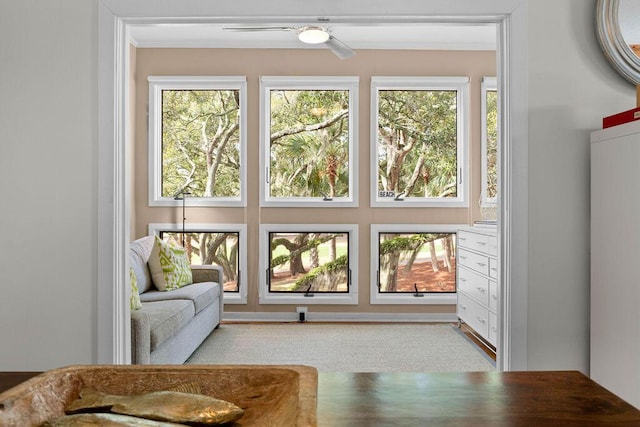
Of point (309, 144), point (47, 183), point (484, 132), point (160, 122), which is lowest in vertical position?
point (47, 183)

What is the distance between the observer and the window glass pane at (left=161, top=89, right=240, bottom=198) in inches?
214

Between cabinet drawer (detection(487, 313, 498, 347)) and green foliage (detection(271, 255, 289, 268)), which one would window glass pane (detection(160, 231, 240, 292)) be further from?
cabinet drawer (detection(487, 313, 498, 347))

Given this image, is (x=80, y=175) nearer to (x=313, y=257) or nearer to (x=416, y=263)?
(x=313, y=257)

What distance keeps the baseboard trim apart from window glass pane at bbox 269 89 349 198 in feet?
3.97

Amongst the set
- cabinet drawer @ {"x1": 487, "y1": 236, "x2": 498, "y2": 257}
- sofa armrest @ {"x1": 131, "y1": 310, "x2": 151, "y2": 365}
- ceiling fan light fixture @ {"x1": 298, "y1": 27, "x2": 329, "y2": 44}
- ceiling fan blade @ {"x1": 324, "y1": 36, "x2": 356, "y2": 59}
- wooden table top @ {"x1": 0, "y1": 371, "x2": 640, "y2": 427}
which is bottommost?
sofa armrest @ {"x1": 131, "y1": 310, "x2": 151, "y2": 365}

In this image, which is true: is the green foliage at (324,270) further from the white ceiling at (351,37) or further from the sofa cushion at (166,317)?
the white ceiling at (351,37)

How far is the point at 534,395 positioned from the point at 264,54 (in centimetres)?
487

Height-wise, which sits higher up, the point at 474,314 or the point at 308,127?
the point at 308,127

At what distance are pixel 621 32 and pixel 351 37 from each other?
3.36 meters

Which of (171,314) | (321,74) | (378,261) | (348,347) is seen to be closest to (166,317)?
(171,314)

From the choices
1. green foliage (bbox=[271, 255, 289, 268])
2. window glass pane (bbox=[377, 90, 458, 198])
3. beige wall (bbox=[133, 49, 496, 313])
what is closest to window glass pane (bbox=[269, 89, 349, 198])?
beige wall (bbox=[133, 49, 496, 313])

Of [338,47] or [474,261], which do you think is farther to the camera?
[474,261]

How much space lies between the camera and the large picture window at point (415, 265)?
5375mm

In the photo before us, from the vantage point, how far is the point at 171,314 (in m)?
3.46
